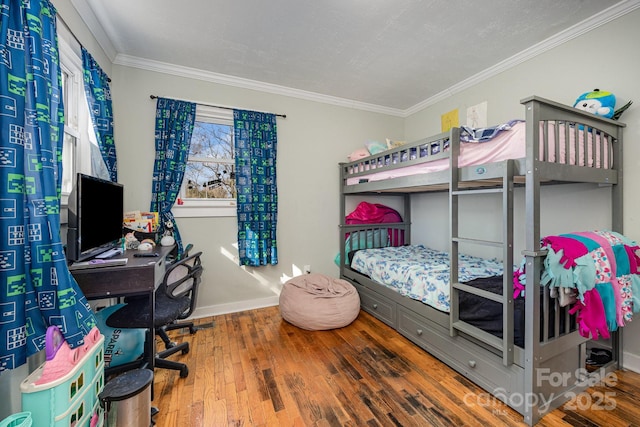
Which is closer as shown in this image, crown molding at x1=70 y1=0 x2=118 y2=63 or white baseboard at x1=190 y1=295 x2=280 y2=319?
crown molding at x1=70 y1=0 x2=118 y2=63

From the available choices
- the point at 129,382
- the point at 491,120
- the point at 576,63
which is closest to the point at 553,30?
the point at 576,63

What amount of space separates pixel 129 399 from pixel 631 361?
3.23 m

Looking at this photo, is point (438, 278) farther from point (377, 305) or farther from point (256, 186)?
point (256, 186)

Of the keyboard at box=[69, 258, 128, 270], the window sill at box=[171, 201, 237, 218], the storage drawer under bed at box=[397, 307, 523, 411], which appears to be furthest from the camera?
the window sill at box=[171, 201, 237, 218]

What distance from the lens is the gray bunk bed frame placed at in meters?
1.48

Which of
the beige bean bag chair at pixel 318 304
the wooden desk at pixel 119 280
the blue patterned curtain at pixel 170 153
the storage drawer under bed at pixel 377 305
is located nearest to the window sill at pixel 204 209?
the blue patterned curtain at pixel 170 153

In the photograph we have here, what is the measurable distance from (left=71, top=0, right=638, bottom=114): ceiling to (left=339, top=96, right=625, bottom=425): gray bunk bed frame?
2.93ft

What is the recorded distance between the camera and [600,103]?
1.88 meters

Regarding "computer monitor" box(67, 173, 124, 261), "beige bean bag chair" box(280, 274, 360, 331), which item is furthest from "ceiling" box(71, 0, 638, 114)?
"beige bean bag chair" box(280, 274, 360, 331)

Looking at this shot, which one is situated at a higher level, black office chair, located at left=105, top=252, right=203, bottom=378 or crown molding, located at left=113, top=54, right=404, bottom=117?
crown molding, located at left=113, top=54, right=404, bottom=117

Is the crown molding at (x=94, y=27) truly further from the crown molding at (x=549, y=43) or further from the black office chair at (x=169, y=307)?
the crown molding at (x=549, y=43)

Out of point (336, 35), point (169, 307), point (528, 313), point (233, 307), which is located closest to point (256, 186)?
point (233, 307)

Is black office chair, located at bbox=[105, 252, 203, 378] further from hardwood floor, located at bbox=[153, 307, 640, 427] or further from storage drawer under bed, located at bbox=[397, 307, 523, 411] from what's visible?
A: storage drawer under bed, located at bbox=[397, 307, 523, 411]

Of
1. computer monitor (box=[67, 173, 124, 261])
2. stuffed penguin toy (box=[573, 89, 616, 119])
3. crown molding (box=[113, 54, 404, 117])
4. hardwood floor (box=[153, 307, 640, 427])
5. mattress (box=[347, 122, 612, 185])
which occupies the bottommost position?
hardwood floor (box=[153, 307, 640, 427])
